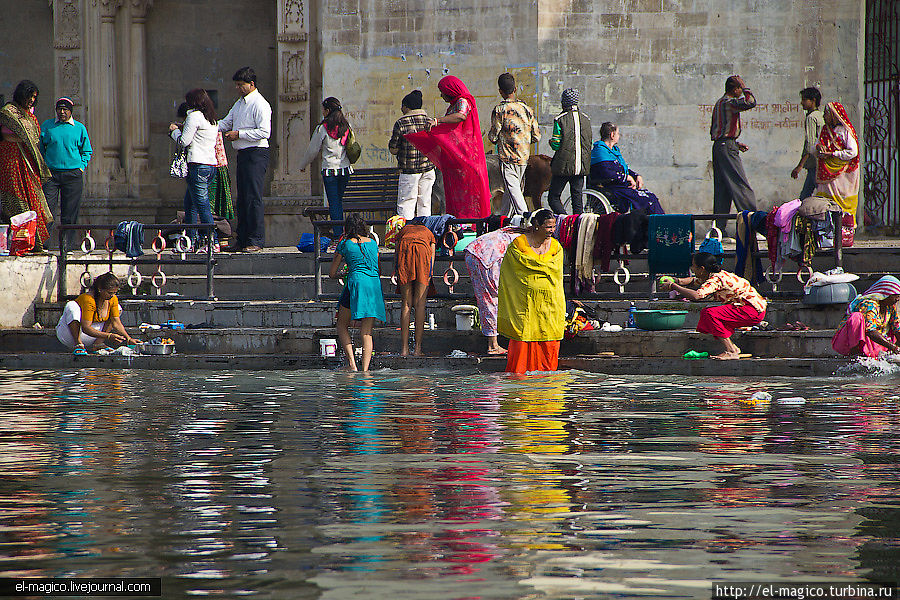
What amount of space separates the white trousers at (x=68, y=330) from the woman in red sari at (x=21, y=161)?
2251 millimetres

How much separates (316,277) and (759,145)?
717cm

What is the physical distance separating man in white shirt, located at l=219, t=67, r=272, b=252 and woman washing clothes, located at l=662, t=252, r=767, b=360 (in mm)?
5679

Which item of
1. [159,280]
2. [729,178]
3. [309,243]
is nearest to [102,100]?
[159,280]

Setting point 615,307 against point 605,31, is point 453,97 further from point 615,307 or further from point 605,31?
point 605,31

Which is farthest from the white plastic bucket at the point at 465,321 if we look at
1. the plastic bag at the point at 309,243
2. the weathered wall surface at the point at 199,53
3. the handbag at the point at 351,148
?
the weathered wall surface at the point at 199,53

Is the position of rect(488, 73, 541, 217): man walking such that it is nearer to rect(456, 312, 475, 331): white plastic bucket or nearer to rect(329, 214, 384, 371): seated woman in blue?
rect(456, 312, 475, 331): white plastic bucket

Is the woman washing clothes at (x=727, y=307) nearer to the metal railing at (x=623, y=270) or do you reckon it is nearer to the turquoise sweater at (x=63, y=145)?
the metal railing at (x=623, y=270)

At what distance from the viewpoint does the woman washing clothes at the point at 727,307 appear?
10977 mm

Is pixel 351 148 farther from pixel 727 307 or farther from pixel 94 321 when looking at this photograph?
pixel 727 307

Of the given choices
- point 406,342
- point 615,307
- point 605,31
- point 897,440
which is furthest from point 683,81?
point 897,440

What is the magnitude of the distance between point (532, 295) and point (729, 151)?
3.96m

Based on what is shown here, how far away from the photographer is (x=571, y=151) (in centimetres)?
1374

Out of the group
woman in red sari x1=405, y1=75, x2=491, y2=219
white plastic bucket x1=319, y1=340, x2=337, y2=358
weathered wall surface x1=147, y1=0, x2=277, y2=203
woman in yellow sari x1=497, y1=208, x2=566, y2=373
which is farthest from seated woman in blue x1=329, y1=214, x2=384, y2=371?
weathered wall surface x1=147, y1=0, x2=277, y2=203

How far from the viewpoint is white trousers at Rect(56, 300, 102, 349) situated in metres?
12.2
